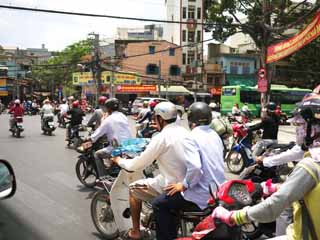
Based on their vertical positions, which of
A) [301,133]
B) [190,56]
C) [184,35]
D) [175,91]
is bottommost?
[175,91]

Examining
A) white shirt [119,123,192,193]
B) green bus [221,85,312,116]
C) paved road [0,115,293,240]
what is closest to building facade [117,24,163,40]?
green bus [221,85,312,116]

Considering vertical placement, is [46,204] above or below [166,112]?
below

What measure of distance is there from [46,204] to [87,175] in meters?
1.38

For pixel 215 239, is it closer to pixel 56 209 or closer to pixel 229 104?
pixel 56 209

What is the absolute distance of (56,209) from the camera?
6.18 meters

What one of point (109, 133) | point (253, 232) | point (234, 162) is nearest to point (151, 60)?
point (234, 162)

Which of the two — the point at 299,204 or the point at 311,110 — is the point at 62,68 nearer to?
the point at 311,110

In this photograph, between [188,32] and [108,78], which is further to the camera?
[188,32]

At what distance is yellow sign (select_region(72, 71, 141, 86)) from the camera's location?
47.3 meters

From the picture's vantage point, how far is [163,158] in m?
3.82

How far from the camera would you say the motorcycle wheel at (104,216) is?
4715 mm

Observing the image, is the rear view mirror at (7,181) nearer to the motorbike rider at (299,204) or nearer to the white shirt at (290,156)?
the motorbike rider at (299,204)

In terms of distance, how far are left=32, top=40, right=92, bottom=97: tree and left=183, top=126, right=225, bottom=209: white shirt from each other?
159ft

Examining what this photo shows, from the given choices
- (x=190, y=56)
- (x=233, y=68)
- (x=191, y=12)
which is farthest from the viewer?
(x=191, y=12)
